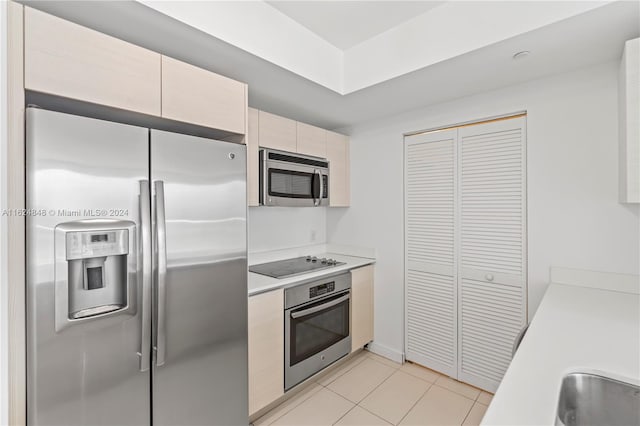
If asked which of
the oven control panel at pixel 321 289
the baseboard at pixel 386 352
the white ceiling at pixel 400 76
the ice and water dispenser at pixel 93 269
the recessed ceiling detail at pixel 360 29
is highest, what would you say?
the recessed ceiling detail at pixel 360 29

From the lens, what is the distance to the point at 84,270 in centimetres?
126

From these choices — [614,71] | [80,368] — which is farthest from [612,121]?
[80,368]

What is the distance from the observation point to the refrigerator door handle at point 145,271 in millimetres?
1375

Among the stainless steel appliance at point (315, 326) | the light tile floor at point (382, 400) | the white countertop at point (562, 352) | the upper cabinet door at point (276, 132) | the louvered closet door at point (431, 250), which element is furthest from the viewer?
the louvered closet door at point (431, 250)

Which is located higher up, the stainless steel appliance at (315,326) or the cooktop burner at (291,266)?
the cooktop burner at (291,266)

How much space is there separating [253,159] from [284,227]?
3.21 ft

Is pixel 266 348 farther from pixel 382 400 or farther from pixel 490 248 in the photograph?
pixel 490 248

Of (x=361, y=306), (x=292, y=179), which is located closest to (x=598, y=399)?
(x=361, y=306)

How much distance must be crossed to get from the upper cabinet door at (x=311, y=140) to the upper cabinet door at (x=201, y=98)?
0.83 metres

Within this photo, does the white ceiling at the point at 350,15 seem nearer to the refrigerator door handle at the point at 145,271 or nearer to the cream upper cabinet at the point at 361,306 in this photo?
the refrigerator door handle at the point at 145,271

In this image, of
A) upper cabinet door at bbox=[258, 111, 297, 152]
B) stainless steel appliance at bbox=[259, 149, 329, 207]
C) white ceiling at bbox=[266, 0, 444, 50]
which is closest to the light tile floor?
stainless steel appliance at bbox=[259, 149, 329, 207]

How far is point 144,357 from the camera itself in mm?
1395

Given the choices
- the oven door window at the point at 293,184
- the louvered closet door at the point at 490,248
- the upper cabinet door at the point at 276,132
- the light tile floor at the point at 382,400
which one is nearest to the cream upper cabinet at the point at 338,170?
the oven door window at the point at 293,184

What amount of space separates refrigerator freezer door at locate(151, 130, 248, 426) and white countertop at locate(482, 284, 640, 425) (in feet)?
4.38
